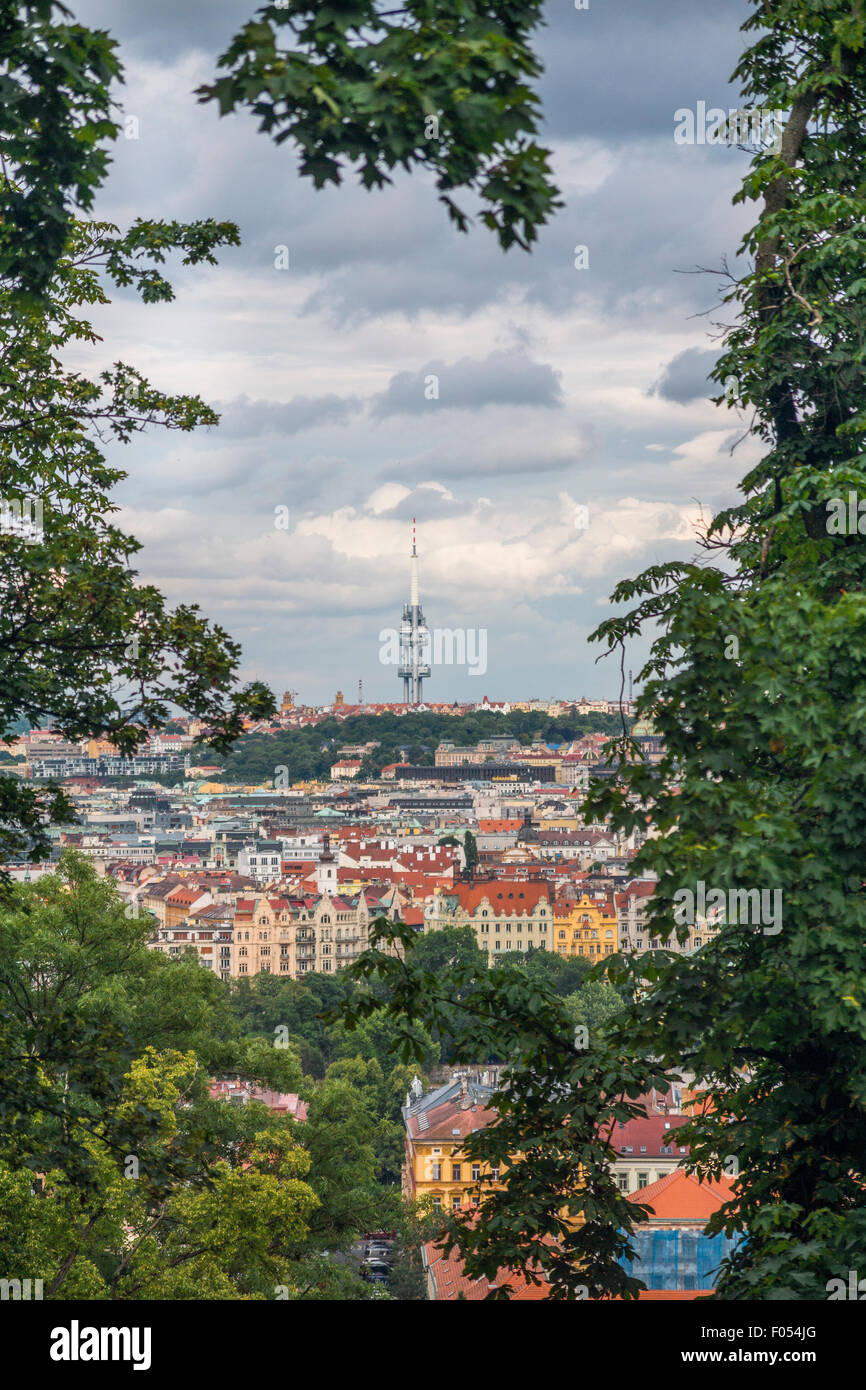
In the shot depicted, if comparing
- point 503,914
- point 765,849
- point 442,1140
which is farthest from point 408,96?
point 503,914

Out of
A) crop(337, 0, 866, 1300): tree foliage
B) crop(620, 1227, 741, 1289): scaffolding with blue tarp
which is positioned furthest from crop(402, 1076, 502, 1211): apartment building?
crop(337, 0, 866, 1300): tree foliage

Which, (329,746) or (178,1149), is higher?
(329,746)

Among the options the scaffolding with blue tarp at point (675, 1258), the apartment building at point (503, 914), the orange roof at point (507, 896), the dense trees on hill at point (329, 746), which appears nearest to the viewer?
the scaffolding with blue tarp at point (675, 1258)

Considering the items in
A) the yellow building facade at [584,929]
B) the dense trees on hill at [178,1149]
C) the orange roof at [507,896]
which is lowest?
the yellow building facade at [584,929]

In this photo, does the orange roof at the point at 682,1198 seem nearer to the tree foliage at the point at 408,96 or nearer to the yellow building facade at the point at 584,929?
the tree foliage at the point at 408,96

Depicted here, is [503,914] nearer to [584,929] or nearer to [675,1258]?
[584,929]

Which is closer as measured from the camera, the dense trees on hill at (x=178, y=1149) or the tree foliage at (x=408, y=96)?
the tree foliage at (x=408, y=96)

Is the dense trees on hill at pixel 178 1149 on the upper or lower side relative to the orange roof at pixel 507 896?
upper

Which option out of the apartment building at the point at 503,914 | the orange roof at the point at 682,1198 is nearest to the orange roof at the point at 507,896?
the apartment building at the point at 503,914

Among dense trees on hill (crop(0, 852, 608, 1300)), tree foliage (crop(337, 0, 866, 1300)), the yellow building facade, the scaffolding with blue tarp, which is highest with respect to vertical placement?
tree foliage (crop(337, 0, 866, 1300))

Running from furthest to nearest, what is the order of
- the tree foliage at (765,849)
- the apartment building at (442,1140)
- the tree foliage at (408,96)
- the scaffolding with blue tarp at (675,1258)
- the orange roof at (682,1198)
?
the apartment building at (442,1140) → the orange roof at (682,1198) → the scaffolding with blue tarp at (675,1258) → the tree foliage at (765,849) → the tree foliage at (408,96)

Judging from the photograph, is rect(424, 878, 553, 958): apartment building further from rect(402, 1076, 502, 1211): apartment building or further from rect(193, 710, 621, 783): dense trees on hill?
rect(193, 710, 621, 783): dense trees on hill
